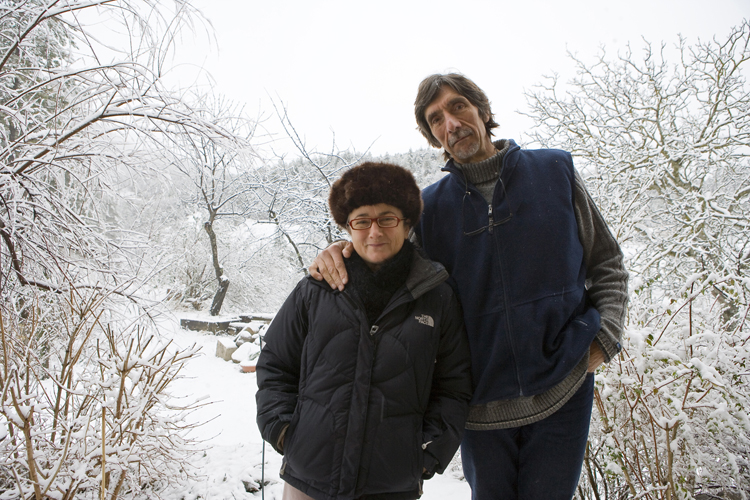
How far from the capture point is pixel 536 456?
52.4 inches

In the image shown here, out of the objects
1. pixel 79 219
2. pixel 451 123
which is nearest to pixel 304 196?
pixel 79 219

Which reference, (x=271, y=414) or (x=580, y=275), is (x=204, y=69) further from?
(x=580, y=275)

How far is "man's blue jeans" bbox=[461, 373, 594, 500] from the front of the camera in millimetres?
1306

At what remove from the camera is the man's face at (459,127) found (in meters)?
1.48

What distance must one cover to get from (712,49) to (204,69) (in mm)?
7960

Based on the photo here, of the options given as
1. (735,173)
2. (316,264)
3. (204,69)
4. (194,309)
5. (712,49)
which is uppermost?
(712,49)

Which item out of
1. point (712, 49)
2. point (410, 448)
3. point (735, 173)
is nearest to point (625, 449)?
point (410, 448)

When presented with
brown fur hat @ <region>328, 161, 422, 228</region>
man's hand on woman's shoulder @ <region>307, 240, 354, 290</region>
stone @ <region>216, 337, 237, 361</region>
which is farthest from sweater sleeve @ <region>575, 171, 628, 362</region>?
stone @ <region>216, 337, 237, 361</region>

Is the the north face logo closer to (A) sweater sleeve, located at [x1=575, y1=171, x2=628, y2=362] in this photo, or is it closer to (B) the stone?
(A) sweater sleeve, located at [x1=575, y1=171, x2=628, y2=362]

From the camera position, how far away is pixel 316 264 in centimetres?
142

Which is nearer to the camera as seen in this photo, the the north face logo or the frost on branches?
the the north face logo

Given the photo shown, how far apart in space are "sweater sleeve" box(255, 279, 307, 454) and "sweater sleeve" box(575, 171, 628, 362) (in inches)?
43.0

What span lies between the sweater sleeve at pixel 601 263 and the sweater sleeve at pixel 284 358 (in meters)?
1.09

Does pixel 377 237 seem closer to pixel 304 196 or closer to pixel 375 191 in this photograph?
pixel 375 191
